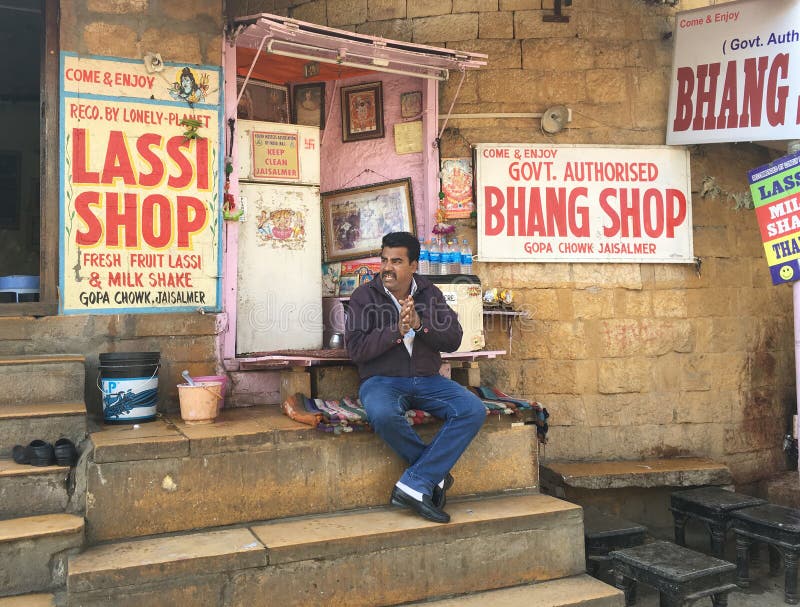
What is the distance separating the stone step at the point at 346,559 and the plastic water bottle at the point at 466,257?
83.8 inches

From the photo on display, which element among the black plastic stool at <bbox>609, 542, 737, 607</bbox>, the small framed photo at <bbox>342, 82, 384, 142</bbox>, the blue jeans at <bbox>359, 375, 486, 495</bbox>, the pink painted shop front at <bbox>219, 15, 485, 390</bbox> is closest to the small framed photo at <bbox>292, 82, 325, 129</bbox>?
the pink painted shop front at <bbox>219, 15, 485, 390</bbox>

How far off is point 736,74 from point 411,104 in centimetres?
287

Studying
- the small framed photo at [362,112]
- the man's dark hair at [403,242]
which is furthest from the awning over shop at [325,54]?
the man's dark hair at [403,242]

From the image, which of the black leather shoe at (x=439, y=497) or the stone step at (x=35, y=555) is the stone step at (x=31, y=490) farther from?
the black leather shoe at (x=439, y=497)

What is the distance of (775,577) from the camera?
5793 mm

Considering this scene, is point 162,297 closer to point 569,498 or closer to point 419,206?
point 419,206

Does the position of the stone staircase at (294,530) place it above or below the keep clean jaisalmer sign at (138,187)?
below

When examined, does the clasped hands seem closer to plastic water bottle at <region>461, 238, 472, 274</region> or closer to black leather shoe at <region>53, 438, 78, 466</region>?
plastic water bottle at <region>461, 238, 472, 274</region>

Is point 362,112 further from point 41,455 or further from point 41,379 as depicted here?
point 41,455

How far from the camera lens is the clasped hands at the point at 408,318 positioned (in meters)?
4.72

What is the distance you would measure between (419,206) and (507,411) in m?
2.22

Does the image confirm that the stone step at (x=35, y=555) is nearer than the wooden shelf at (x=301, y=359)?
Yes

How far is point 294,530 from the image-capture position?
14.2ft

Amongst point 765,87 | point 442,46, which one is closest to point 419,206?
point 442,46
